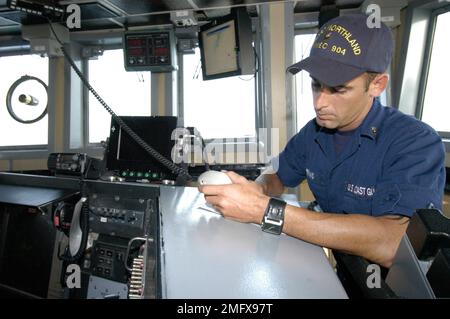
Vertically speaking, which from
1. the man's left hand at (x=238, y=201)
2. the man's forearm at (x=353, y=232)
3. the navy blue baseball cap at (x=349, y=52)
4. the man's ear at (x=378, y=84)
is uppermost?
the navy blue baseball cap at (x=349, y=52)

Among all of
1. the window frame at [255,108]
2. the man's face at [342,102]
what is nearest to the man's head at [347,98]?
the man's face at [342,102]

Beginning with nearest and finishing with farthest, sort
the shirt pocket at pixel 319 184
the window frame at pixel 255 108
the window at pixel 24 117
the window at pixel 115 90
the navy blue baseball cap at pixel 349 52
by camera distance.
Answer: the navy blue baseball cap at pixel 349 52
the shirt pocket at pixel 319 184
the window frame at pixel 255 108
the window at pixel 115 90
the window at pixel 24 117

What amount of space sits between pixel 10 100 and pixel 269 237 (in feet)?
10.9

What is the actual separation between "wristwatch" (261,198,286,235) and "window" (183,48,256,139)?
2072 mm

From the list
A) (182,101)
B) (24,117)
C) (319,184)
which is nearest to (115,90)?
(182,101)

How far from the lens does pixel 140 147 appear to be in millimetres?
1360

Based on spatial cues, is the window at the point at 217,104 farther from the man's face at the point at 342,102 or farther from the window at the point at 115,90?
the man's face at the point at 342,102

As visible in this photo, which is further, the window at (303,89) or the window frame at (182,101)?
the window frame at (182,101)

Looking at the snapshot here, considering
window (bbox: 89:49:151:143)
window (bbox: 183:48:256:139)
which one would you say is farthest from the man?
window (bbox: 89:49:151:143)

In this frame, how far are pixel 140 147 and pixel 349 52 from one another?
3.01ft

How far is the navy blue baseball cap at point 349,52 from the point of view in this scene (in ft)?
2.92

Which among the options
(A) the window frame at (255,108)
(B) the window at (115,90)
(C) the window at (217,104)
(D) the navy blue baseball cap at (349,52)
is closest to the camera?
(D) the navy blue baseball cap at (349,52)

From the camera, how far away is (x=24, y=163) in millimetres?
2984
